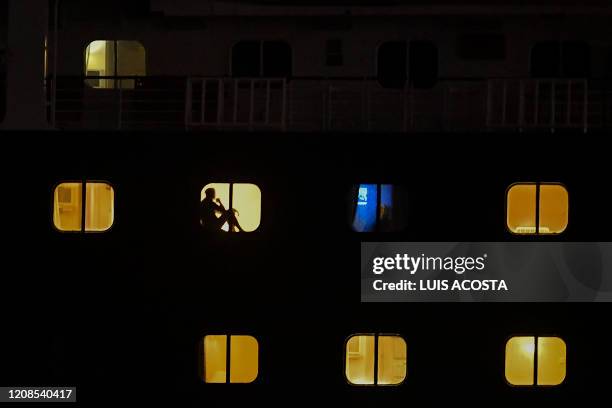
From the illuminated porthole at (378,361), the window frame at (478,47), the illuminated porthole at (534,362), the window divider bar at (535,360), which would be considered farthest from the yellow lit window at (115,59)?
the window divider bar at (535,360)

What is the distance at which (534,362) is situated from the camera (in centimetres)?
1087

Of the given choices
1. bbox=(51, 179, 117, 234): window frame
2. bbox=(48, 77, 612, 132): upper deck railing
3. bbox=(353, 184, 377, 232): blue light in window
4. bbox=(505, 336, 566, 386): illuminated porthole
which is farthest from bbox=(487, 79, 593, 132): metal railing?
bbox=(51, 179, 117, 234): window frame

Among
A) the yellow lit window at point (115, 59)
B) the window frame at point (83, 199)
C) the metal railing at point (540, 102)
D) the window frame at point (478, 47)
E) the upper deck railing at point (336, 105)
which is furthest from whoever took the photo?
the yellow lit window at point (115, 59)

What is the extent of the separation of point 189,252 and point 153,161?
3.90 feet

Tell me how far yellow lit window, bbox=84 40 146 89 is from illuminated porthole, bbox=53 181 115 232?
2672 millimetres

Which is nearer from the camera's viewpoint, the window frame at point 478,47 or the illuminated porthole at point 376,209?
the illuminated porthole at point 376,209

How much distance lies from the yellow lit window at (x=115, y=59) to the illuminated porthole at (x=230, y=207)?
318cm

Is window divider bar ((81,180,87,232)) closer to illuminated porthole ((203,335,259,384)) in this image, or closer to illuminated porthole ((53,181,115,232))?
illuminated porthole ((53,181,115,232))

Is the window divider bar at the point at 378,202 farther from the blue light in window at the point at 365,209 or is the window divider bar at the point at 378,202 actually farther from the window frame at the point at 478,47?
the window frame at the point at 478,47

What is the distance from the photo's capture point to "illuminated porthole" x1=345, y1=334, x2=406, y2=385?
10.9 m

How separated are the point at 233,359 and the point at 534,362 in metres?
3.65

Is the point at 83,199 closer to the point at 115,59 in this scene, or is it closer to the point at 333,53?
the point at 115,59

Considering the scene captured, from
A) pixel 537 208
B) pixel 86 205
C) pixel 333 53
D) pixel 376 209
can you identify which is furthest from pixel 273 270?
pixel 333 53

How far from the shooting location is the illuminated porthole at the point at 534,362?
10906 mm
